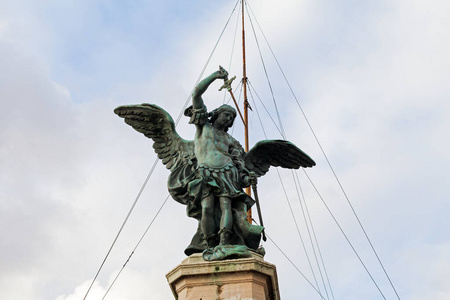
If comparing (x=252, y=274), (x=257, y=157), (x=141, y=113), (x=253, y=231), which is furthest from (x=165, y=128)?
(x=252, y=274)

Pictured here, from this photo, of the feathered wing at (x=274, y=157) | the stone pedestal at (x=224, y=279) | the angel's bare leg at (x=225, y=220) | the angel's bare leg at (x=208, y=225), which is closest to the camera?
the stone pedestal at (x=224, y=279)

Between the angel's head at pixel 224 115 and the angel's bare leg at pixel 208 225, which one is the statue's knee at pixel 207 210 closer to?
the angel's bare leg at pixel 208 225

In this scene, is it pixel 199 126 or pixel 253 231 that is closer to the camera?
pixel 253 231

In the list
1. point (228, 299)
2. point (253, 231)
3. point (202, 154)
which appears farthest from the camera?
point (202, 154)

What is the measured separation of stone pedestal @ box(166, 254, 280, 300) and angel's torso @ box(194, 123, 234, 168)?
5.42 ft

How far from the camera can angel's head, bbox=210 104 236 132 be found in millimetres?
10945

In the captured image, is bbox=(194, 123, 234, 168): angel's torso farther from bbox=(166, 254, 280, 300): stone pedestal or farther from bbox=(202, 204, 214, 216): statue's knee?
bbox=(166, 254, 280, 300): stone pedestal

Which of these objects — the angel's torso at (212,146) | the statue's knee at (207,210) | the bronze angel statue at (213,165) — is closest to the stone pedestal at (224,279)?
the bronze angel statue at (213,165)

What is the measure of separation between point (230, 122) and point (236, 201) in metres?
1.41

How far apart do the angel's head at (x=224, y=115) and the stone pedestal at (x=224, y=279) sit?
2388 mm

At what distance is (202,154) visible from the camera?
10648mm

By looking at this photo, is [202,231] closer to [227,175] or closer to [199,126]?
[227,175]

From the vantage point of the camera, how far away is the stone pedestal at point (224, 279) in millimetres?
9242

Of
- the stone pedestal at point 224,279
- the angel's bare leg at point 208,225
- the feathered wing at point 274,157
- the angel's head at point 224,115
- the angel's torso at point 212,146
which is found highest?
the angel's head at point 224,115
